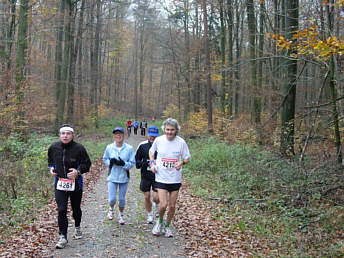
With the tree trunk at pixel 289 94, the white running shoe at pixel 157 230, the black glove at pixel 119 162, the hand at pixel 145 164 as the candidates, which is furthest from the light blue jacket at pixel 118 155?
the tree trunk at pixel 289 94

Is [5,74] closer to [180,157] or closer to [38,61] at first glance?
[180,157]

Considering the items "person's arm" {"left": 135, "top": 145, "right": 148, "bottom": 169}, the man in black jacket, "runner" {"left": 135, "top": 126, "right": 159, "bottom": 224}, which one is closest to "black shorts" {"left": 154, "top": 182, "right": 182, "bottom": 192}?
"runner" {"left": 135, "top": 126, "right": 159, "bottom": 224}

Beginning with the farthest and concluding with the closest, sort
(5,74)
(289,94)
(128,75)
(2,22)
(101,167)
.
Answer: (128,75) < (2,22) < (101,167) < (5,74) < (289,94)

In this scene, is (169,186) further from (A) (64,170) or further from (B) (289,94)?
(B) (289,94)

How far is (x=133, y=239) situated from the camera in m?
5.97

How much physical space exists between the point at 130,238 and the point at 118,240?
24 centimetres

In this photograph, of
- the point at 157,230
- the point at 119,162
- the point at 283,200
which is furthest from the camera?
the point at 283,200

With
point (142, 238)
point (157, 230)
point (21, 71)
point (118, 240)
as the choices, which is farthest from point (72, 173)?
point (21, 71)

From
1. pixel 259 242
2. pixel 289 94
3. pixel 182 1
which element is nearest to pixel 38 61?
pixel 182 1

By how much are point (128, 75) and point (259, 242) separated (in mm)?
56945

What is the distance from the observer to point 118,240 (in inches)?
233

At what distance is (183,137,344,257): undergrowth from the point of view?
19.7 ft

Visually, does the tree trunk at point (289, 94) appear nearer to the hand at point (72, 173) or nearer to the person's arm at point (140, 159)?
the person's arm at point (140, 159)

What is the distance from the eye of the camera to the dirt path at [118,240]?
5316 mm
